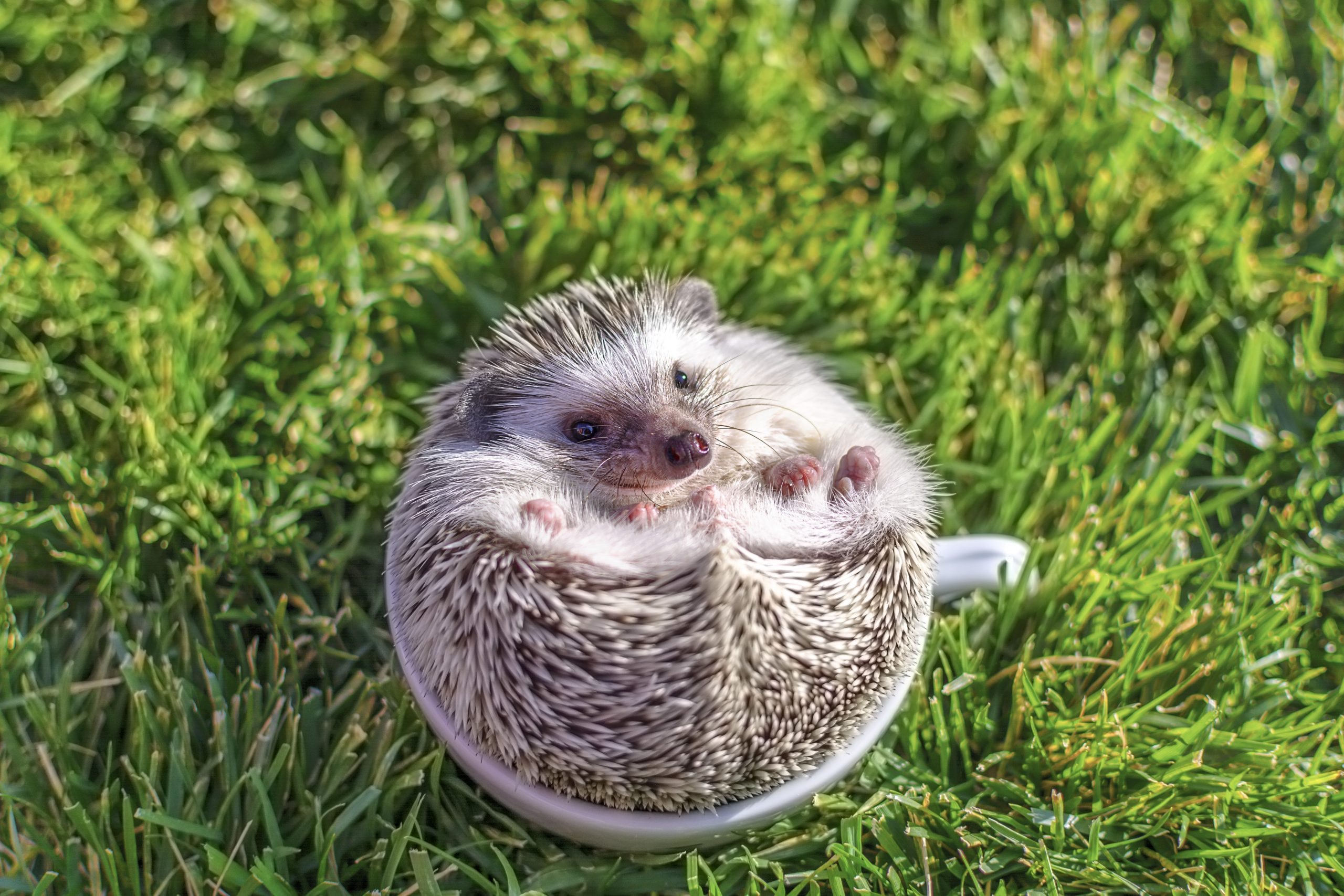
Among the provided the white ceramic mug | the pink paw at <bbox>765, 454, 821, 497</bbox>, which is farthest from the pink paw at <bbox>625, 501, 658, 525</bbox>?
the white ceramic mug

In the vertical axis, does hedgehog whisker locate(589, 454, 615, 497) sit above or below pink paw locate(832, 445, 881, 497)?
below

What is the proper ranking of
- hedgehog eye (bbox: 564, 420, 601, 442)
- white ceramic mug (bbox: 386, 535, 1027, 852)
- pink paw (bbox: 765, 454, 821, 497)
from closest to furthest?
1. white ceramic mug (bbox: 386, 535, 1027, 852)
2. pink paw (bbox: 765, 454, 821, 497)
3. hedgehog eye (bbox: 564, 420, 601, 442)

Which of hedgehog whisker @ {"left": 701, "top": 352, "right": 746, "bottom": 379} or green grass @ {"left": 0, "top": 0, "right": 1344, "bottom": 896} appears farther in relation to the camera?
hedgehog whisker @ {"left": 701, "top": 352, "right": 746, "bottom": 379}

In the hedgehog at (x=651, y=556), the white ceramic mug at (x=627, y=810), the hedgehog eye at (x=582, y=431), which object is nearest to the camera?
the hedgehog at (x=651, y=556)

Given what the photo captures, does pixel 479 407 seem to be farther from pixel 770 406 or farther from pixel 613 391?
pixel 770 406

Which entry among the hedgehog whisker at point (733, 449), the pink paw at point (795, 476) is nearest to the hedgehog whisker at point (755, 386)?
the hedgehog whisker at point (733, 449)

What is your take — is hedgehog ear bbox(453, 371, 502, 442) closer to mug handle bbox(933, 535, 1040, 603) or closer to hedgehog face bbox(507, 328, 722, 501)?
hedgehog face bbox(507, 328, 722, 501)

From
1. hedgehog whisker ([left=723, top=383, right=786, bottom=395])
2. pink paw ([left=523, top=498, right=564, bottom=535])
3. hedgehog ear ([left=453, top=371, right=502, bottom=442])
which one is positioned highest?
hedgehog ear ([left=453, top=371, right=502, bottom=442])

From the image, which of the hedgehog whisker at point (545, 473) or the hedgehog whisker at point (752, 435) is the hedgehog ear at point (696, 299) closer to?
the hedgehog whisker at point (752, 435)
